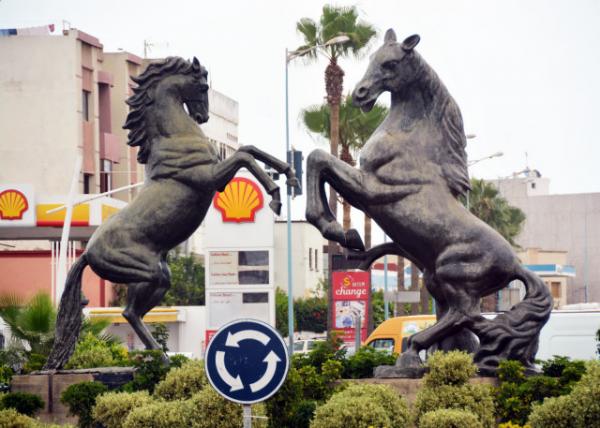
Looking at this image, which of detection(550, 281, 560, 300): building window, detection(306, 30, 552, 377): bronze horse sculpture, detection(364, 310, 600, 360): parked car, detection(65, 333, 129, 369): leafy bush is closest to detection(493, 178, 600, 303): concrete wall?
detection(550, 281, 560, 300): building window

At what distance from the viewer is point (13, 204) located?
2079 inches

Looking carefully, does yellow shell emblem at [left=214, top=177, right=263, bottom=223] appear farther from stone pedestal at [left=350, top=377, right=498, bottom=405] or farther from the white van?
stone pedestal at [left=350, top=377, right=498, bottom=405]

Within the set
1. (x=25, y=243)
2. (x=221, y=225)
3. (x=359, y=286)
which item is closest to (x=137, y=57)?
(x=25, y=243)

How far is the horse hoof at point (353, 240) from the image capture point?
1266cm

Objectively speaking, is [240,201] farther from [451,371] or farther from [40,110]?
[451,371]

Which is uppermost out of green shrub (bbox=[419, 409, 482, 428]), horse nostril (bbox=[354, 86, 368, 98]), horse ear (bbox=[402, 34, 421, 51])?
horse ear (bbox=[402, 34, 421, 51])

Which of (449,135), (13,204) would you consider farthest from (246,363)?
(13,204)

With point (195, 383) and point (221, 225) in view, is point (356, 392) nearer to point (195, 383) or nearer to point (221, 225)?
point (195, 383)

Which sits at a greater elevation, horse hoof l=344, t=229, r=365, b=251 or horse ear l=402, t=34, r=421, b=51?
horse ear l=402, t=34, r=421, b=51

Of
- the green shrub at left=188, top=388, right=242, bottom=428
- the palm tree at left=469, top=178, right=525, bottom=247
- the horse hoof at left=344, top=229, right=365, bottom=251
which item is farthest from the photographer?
the palm tree at left=469, top=178, right=525, bottom=247

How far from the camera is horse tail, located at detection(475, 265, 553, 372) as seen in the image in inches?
488

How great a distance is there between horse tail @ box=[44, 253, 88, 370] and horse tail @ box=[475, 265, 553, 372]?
Result: 177 inches

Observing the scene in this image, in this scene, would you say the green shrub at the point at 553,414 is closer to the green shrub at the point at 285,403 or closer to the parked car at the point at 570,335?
the green shrub at the point at 285,403

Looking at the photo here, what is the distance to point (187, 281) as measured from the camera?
248ft
